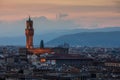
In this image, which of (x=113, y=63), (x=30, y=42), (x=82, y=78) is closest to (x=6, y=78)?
(x=82, y=78)

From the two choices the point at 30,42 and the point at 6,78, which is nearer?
the point at 6,78

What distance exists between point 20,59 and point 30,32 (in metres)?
31.4

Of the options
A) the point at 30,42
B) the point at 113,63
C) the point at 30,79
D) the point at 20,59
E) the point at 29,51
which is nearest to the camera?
the point at 30,79

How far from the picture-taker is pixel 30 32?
156375 millimetres

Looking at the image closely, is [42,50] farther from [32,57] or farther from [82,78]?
[82,78]

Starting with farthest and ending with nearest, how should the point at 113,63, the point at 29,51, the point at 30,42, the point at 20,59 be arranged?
the point at 30,42, the point at 29,51, the point at 20,59, the point at 113,63

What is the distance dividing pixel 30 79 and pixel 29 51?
68.0 m

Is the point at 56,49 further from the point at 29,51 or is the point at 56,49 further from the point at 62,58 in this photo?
the point at 62,58

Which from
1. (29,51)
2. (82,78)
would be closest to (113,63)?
(29,51)

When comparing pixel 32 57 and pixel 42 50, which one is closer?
pixel 32 57

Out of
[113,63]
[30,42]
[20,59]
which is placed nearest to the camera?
[113,63]

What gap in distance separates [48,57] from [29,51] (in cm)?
1694

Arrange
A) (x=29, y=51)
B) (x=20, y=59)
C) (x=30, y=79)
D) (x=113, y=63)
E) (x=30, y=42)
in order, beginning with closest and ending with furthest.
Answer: (x=30, y=79)
(x=113, y=63)
(x=20, y=59)
(x=29, y=51)
(x=30, y=42)

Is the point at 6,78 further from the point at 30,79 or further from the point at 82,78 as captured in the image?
the point at 82,78
